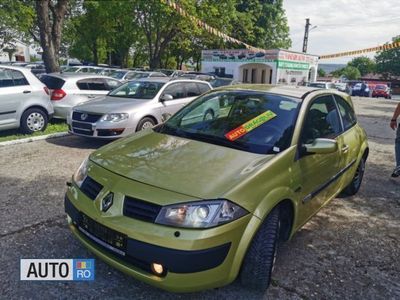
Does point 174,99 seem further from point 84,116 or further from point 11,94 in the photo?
point 11,94

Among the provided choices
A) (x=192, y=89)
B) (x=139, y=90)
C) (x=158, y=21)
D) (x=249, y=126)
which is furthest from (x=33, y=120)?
(x=158, y=21)

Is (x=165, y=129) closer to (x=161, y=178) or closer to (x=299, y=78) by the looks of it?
(x=161, y=178)

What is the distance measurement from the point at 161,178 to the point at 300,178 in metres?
1.28

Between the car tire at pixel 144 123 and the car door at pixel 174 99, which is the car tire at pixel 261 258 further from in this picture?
the car door at pixel 174 99

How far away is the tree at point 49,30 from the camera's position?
10.9 m

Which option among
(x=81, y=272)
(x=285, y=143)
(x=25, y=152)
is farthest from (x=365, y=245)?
(x=25, y=152)

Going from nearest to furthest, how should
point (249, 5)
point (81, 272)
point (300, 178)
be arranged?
point (81, 272) → point (300, 178) → point (249, 5)

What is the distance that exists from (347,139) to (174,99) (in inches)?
177

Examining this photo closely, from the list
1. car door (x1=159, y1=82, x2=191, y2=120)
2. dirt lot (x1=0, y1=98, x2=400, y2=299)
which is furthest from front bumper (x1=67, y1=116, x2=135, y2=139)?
dirt lot (x1=0, y1=98, x2=400, y2=299)

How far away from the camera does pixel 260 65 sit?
1180 inches

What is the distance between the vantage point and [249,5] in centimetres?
3650

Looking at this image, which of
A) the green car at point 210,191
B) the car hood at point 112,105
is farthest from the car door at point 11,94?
the green car at point 210,191

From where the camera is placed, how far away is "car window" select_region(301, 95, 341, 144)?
3.41m

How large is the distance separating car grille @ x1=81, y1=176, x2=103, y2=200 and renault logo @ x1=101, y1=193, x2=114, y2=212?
0.42 feet
